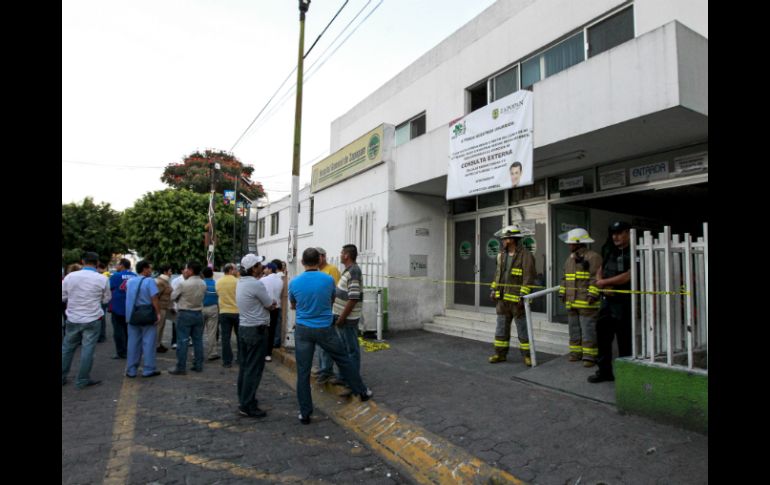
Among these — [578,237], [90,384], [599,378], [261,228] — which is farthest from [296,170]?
[261,228]

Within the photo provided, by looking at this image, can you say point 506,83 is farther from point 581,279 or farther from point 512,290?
point 581,279

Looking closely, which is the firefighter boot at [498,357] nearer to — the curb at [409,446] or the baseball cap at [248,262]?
the curb at [409,446]

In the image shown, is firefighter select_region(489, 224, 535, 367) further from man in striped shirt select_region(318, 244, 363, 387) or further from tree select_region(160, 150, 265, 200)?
tree select_region(160, 150, 265, 200)

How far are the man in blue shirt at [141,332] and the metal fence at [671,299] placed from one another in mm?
6497

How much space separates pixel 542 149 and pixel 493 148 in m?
0.88

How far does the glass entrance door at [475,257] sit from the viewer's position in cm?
983

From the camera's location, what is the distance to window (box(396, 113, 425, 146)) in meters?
11.9

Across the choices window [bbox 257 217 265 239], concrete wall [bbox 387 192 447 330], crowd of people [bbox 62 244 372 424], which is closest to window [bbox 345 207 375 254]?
concrete wall [bbox 387 192 447 330]

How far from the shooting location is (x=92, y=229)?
97.6 ft

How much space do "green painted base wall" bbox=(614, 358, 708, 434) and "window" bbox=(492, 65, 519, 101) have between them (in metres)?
6.60

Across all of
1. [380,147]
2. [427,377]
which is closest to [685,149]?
[427,377]

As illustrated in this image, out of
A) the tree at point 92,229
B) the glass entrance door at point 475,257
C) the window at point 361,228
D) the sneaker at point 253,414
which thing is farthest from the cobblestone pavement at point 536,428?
the tree at point 92,229
